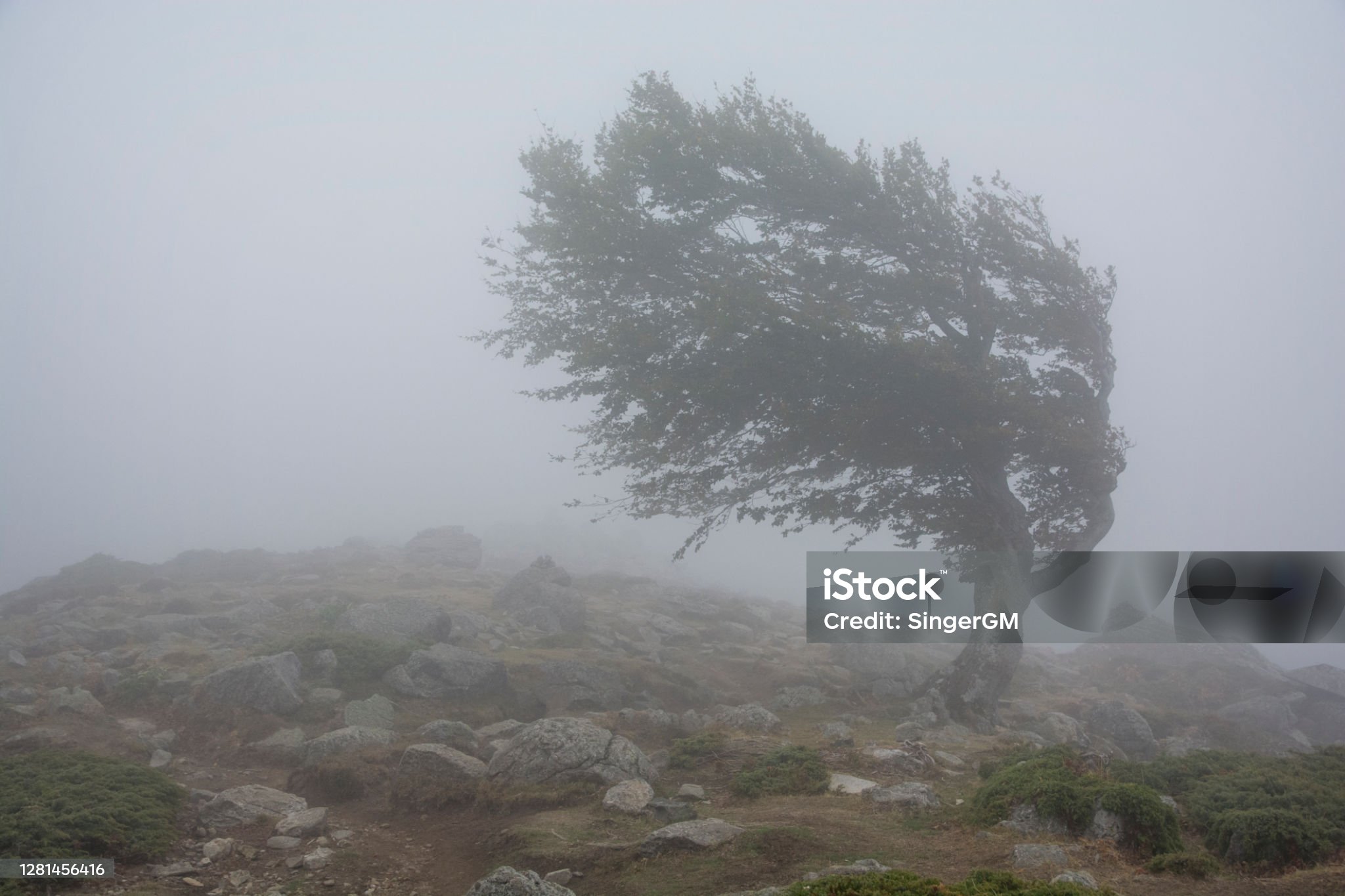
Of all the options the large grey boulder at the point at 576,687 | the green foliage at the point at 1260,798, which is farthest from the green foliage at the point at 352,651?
the green foliage at the point at 1260,798

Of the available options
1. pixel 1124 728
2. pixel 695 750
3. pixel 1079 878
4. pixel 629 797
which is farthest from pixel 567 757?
pixel 1124 728

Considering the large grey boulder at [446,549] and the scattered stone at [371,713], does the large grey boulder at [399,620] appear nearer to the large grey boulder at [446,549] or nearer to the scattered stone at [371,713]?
the scattered stone at [371,713]

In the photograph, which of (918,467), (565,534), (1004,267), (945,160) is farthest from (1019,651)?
(565,534)

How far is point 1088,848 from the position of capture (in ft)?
30.1

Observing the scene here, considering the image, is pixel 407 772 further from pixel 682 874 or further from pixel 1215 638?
pixel 1215 638

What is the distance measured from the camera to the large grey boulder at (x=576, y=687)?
19.5 m

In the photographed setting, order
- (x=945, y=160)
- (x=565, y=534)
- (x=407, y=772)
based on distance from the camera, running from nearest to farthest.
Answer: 1. (x=407, y=772)
2. (x=945, y=160)
3. (x=565, y=534)

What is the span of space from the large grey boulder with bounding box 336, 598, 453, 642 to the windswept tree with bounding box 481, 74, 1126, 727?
6928mm

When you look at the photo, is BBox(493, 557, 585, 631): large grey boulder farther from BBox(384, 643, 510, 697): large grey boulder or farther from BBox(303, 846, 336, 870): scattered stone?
BBox(303, 846, 336, 870): scattered stone

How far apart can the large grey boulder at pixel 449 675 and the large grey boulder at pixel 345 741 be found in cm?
299

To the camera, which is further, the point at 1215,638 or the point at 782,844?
the point at 1215,638

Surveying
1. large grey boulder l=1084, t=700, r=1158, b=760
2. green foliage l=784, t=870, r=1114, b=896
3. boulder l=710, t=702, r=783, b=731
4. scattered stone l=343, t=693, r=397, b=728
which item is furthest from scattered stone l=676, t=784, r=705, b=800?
large grey boulder l=1084, t=700, r=1158, b=760

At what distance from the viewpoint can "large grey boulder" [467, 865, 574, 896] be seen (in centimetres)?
751

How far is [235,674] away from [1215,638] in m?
35.8
